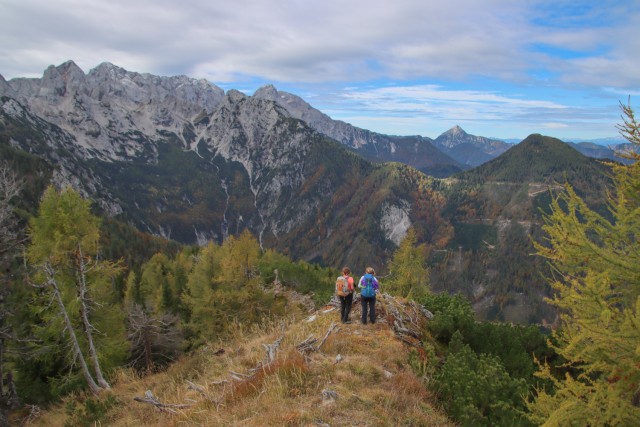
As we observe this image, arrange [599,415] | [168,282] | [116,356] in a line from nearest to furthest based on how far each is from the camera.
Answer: [599,415] → [116,356] → [168,282]

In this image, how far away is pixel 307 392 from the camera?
762 cm

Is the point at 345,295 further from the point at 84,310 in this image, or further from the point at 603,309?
the point at 84,310

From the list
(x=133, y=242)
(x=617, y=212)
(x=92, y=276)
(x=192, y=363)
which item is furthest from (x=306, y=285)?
(x=133, y=242)

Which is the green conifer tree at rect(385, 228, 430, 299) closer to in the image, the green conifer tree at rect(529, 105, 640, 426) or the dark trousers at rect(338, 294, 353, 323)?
the dark trousers at rect(338, 294, 353, 323)

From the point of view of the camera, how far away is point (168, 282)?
146 ft

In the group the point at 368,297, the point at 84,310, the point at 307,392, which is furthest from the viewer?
the point at 84,310

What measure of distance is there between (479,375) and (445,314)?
542 centimetres

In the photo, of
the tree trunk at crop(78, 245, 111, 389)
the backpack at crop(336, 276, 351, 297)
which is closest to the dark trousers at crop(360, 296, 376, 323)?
the backpack at crop(336, 276, 351, 297)

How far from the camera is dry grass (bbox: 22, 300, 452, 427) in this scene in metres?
6.76

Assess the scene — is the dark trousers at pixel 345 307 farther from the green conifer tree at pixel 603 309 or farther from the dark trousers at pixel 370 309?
the green conifer tree at pixel 603 309

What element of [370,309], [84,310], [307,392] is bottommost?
[84,310]

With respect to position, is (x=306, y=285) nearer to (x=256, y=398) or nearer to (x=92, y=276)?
(x=92, y=276)

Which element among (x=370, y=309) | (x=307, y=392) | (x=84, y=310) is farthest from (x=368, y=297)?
(x=84, y=310)

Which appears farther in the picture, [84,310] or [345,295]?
[84,310]
